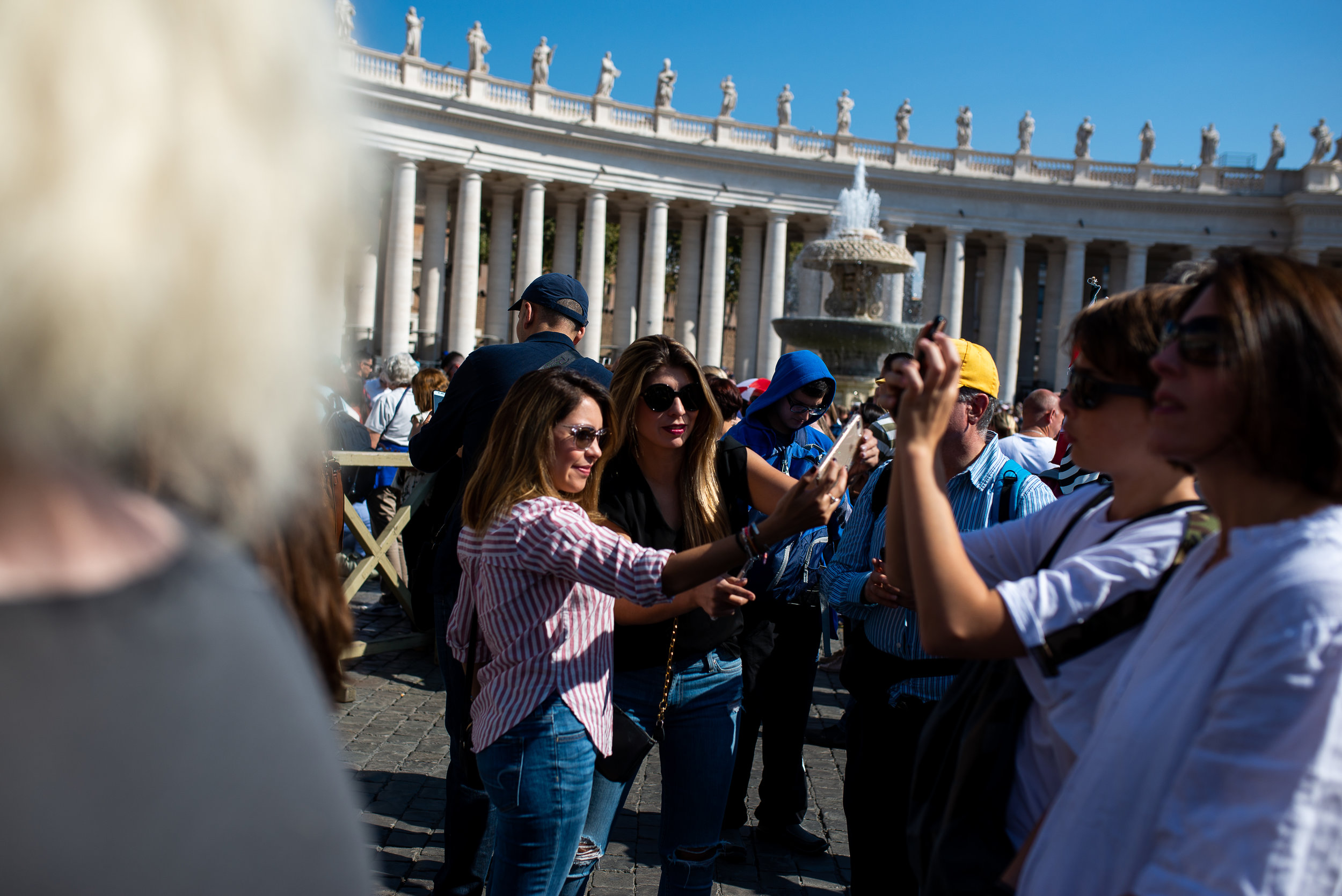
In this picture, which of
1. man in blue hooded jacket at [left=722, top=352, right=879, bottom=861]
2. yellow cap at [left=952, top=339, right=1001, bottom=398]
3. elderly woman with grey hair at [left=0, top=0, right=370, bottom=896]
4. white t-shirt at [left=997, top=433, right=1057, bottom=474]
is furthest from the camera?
white t-shirt at [left=997, top=433, right=1057, bottom=474]

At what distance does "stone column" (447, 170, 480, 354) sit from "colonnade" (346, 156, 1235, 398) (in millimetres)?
47

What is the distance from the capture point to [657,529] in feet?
11.9

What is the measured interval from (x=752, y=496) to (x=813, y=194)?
133ft

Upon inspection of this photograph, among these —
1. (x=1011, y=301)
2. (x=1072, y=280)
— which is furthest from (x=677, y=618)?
(x=1072, y=280)

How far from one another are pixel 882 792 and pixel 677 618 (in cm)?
97

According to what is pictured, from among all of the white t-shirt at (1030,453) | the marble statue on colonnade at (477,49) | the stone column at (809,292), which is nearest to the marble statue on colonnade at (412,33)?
the marble statue on colonnade at (477,49)

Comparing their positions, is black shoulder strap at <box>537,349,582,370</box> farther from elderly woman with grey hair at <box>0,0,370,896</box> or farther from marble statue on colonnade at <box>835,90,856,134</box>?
marble statue on colonnade at <box>835,90,856,134</box>

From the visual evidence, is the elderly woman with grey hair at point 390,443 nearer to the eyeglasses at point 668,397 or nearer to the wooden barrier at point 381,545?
the wooden barrier at point 381,545

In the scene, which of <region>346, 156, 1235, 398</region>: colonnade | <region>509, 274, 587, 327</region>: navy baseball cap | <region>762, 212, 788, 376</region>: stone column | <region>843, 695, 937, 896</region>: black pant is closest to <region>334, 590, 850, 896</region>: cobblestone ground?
<region>843, 695, 937, 896</region>: black pant

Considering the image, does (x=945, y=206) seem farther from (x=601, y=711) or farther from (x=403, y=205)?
(x=601, y=711)

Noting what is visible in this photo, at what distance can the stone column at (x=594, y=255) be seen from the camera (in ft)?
129

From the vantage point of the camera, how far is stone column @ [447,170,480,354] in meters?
37.8

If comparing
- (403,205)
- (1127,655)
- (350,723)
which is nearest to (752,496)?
(1127,655)

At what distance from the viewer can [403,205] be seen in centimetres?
3619
